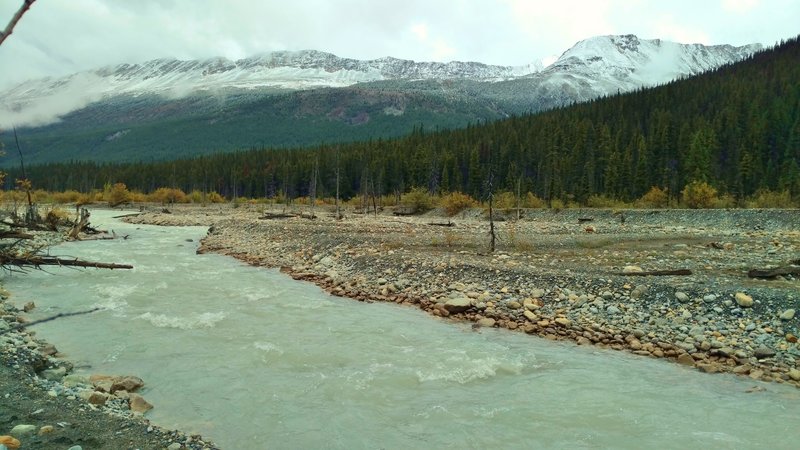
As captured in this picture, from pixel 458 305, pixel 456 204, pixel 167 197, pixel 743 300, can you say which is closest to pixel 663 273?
pixel 743 300

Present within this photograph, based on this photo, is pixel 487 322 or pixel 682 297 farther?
pixel 487 322

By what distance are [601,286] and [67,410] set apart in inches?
486

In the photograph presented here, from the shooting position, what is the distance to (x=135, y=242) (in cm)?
3138

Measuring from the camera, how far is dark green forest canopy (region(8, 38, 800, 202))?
220 feet

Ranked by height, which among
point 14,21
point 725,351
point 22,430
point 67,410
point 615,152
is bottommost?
point 725,351

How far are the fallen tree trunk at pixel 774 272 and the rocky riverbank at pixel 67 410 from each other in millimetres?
14788

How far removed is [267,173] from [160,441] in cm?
10793

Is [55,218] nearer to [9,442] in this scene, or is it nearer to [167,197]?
[9,442]

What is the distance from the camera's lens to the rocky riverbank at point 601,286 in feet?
33.3

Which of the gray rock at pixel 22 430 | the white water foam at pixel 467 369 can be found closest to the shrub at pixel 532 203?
the white water foam at pixel 467 369

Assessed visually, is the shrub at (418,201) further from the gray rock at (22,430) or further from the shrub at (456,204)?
the gray rock at (22,430)

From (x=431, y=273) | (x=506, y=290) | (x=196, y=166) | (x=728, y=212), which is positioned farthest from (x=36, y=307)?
(x=196, y=166)

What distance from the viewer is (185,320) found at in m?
12.8

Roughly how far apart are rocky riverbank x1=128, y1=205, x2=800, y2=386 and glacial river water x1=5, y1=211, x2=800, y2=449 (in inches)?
29.5
